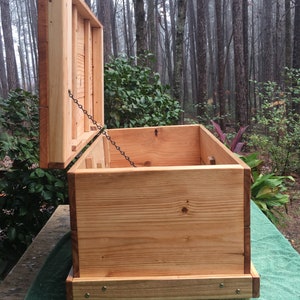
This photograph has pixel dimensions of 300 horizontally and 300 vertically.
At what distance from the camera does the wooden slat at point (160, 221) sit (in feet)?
5.45

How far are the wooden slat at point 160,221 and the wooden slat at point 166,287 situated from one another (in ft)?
0.11

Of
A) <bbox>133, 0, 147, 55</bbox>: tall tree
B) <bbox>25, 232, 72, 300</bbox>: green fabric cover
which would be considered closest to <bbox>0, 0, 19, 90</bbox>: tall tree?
<bbox>133, 0, 147, 55</bbox>: tall tree

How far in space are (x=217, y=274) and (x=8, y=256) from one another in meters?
2.62

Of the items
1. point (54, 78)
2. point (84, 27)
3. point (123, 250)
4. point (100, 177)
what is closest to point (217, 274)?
point (123, 250)

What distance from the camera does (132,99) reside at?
16.3ft

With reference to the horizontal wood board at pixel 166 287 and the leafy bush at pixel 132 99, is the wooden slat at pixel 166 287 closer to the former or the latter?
the horizontal wood board at pixel 166 287

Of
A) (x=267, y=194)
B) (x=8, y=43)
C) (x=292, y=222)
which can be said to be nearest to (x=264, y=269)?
(x=267, y=194)

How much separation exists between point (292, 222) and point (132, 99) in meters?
3.16

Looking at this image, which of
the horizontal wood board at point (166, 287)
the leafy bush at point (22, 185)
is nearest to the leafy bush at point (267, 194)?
the leafy bush at point (22, 185)

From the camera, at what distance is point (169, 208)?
66.2 inches

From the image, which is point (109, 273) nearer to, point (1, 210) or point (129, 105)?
point (1, 210)

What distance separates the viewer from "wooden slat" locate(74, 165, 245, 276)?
Answer: 1.66 metres

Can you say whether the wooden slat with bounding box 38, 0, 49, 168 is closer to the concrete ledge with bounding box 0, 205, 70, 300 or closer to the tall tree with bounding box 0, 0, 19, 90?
the concrete ledge with bounding box 0, 205, 70, 300

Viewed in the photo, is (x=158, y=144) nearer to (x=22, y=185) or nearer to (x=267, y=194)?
(x=22, y=185)
